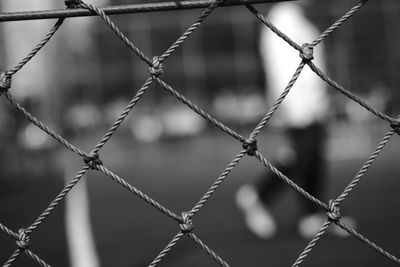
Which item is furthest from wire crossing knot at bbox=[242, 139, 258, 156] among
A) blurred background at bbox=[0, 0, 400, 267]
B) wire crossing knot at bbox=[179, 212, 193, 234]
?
blurred background at bbox=[0, 0, 400, 267]

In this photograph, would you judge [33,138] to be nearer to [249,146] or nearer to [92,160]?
[92,160]

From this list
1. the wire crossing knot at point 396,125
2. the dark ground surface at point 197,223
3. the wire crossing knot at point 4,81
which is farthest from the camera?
the dark ground surface at point 197,223

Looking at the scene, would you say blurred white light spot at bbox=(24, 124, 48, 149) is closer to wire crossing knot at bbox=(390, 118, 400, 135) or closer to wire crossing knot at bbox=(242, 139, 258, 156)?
wire crossing knot at bbox=(242, 139, 258, 156)

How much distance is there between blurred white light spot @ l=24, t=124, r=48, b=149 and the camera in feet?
36.6

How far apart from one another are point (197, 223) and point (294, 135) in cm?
103

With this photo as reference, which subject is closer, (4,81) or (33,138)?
(4,81)

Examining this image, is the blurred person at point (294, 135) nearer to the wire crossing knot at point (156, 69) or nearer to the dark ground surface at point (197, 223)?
the dark ground surface at point (197, 223)

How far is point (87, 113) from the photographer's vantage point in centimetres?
1802

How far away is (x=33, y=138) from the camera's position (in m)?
11.8

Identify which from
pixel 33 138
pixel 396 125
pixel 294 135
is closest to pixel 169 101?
pixel 33 138

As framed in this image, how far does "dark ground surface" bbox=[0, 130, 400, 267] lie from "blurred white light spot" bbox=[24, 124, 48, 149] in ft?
6.45

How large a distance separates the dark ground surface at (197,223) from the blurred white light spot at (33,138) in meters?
1.96

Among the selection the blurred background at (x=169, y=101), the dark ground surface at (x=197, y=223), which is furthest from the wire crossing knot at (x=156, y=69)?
the blurred background at (x=169, y=101)

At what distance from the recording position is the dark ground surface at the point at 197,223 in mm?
3475
